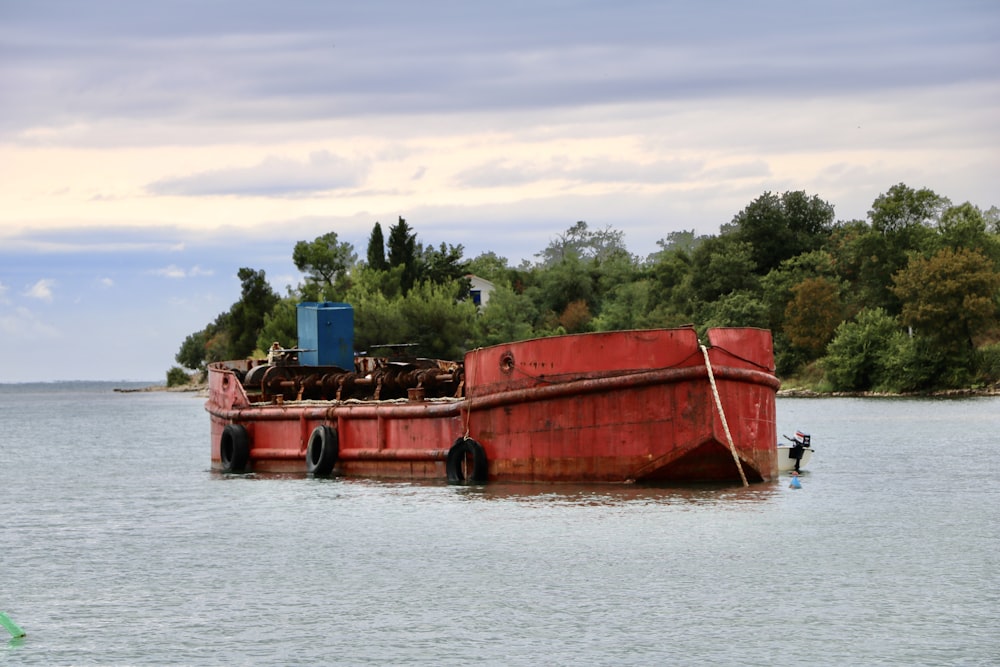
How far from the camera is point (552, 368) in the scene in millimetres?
21750

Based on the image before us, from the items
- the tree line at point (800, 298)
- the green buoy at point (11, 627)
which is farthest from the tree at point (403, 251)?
the green buoy at point (11, 627)

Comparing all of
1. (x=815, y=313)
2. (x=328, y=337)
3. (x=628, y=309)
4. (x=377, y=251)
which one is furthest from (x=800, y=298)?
(x=328, y=337)

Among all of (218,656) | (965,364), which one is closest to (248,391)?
(218,656)

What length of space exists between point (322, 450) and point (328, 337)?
18.6 feet

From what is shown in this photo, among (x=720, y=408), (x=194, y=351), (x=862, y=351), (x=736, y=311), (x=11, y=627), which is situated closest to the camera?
(x=11, y=627)

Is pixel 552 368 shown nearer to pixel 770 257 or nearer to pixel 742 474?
pixel 742 474

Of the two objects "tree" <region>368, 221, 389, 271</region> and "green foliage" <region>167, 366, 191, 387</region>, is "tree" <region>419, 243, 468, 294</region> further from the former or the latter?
"green foliage" <region>167, 366, 191, 387</region>

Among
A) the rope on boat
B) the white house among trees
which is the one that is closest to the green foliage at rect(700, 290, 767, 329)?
the white house among trees

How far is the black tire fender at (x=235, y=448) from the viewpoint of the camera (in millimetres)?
29234

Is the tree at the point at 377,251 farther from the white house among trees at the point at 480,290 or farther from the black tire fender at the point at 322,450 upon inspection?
the black tire fender at the point at 322,450

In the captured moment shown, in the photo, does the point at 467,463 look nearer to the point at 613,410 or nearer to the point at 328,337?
the point at 613,410

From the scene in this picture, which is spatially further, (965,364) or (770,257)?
(770,257)

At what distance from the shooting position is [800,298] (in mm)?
79000

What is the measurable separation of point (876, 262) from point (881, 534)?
63244mm
